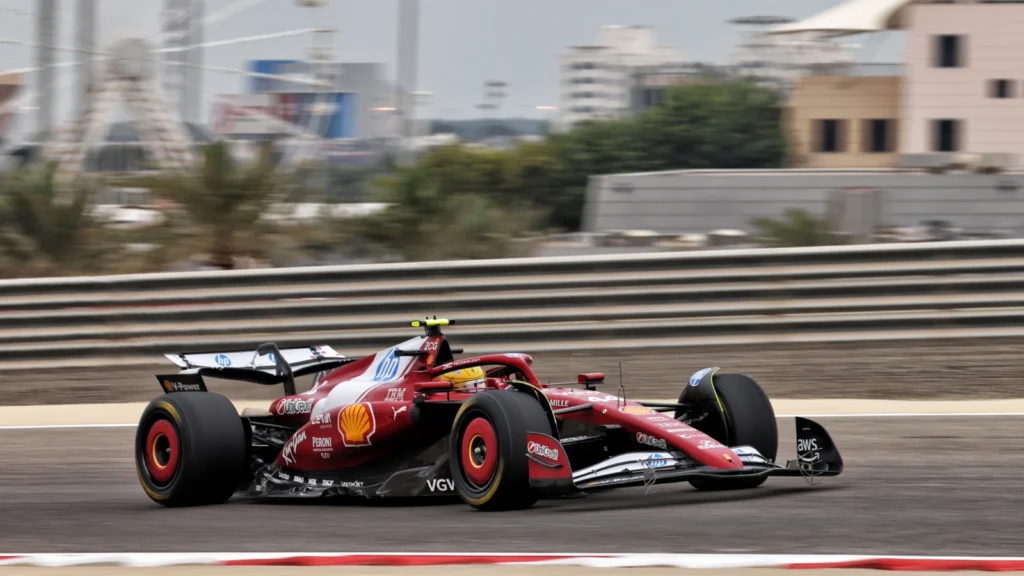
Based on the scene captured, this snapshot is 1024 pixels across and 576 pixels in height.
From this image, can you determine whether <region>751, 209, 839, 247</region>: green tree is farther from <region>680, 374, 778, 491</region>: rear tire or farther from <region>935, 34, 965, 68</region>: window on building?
<region>935, 34, 965, 68</region>: window on building

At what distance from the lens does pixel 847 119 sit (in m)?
67.6

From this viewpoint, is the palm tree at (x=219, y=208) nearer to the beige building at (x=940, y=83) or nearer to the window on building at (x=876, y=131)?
the beige building at (x=940, y=83)

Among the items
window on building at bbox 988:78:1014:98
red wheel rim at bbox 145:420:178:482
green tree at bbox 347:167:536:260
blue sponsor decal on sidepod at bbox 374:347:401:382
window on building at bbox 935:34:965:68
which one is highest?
window on building at bbox 935:34:965:68

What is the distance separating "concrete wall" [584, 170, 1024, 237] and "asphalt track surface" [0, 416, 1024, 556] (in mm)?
31907

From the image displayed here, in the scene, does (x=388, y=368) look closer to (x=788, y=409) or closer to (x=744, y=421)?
(x=744, y=421)

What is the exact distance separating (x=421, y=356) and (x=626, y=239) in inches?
857

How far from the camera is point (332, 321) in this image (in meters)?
11.4

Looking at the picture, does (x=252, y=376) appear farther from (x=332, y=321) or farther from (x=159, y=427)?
(x=332, y=321)

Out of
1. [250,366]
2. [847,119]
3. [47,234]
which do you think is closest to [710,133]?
[847,119]

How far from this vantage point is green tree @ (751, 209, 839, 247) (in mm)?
13070

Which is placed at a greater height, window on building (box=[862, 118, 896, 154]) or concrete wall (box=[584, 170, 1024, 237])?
window on building (box=[862, 118, 896, 154])

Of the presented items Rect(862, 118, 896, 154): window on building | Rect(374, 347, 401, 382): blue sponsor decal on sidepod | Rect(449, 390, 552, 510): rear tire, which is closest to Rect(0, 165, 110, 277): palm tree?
Rect(374, 347, 401, 382): blue sponsor decal on sidepod

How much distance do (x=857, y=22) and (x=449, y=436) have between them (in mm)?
61302

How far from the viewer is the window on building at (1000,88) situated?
62906 mm
